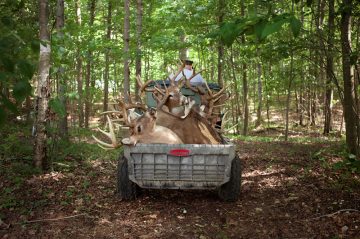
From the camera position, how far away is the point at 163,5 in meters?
15.8

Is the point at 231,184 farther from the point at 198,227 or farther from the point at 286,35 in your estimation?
the point at 286,35

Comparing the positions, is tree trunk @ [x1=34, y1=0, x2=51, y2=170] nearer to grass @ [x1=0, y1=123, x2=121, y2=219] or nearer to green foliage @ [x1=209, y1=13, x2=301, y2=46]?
grass @ [x1=0, y1=123, x2=121, y2=219]

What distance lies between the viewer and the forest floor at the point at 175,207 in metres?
4.82

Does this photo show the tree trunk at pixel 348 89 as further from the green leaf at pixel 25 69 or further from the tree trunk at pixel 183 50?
the tree trunk at pixel 183 50

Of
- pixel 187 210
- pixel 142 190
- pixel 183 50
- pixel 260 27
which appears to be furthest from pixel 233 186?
pixel 183 50

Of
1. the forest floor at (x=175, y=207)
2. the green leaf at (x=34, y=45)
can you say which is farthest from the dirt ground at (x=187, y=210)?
the green leaf at (x=34, y=45)

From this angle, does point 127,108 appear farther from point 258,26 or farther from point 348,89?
point 258,26

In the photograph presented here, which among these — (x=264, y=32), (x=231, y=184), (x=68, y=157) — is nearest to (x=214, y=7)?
(x=68, y=157)

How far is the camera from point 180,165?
5680 mm

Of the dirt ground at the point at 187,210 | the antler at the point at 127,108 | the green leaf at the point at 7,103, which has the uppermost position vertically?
the green leaf at the point at 7,103

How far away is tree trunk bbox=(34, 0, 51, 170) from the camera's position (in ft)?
21.9

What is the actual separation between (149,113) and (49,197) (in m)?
1.99

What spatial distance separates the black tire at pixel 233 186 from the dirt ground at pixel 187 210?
0.11 meters

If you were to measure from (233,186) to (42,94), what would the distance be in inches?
143
